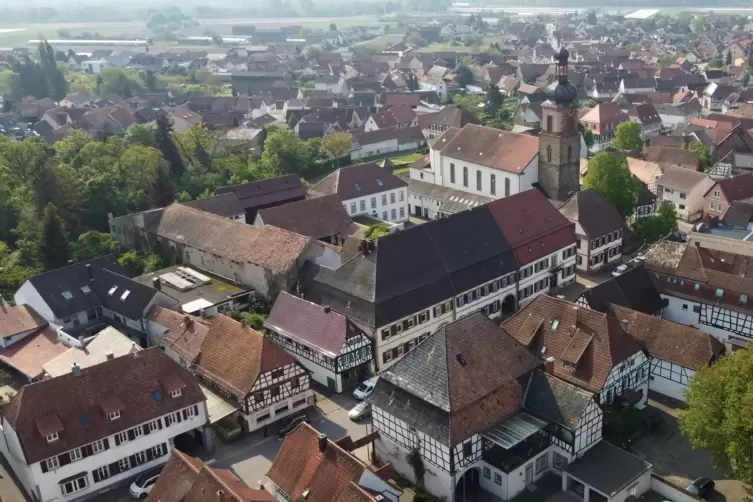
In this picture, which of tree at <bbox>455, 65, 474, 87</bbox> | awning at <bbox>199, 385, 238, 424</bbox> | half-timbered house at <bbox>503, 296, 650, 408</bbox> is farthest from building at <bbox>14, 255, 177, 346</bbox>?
tree at <bbox>455, 65, 474, 87</bbox>

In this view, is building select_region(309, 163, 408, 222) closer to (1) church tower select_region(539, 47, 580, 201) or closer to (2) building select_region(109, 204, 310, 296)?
(1) church tower select_region(539, 47, 580, 201)

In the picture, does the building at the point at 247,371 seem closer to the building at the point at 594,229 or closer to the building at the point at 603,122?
the building at the point at 594,229

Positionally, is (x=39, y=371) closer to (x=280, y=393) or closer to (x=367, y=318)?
(x=280, y=393)

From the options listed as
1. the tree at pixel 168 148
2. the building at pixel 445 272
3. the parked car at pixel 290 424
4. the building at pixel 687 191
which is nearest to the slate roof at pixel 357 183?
the building at pixel 445 272

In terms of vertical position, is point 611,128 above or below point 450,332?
below

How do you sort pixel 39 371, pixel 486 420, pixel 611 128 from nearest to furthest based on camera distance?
1. pixel 486 420
2. pixel 39 371
3. pixel 611 128

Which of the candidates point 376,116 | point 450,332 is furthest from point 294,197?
point 376,116
